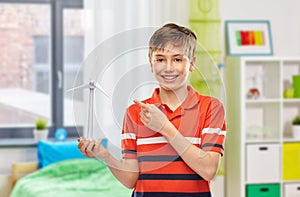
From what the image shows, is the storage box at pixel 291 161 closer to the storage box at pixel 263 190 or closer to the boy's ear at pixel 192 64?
the storage box at pixel 263 190

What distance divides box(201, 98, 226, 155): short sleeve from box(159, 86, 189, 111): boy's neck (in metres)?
0.06

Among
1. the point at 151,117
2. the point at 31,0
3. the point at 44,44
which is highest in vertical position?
the point at 31,0

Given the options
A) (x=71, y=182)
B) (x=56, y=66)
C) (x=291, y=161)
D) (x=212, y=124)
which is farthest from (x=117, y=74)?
(x=56, y=66)

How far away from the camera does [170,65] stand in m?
1.11

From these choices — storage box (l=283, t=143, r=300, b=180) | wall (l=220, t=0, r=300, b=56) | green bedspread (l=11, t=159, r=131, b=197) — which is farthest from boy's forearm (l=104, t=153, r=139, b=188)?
wall (l=220, t=0, r=300, b=56)

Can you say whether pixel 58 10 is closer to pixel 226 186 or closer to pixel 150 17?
pixel 150 17

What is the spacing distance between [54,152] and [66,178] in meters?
0.32

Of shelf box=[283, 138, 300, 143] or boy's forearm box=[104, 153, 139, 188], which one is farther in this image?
shelf box=[283, 138, 300, 143]

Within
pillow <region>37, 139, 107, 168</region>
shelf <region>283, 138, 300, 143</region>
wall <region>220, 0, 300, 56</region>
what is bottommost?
pillow <region>37, 139, 107, 168</region>

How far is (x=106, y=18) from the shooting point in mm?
4133

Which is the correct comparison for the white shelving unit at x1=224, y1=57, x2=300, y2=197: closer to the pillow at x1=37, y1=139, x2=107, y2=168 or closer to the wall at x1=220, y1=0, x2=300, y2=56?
the wall at x1=220, y1=0, x2=300, y2=56

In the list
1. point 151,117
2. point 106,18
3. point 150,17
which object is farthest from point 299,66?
point 151,117

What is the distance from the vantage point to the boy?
1132 mm

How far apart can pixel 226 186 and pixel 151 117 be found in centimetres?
328
